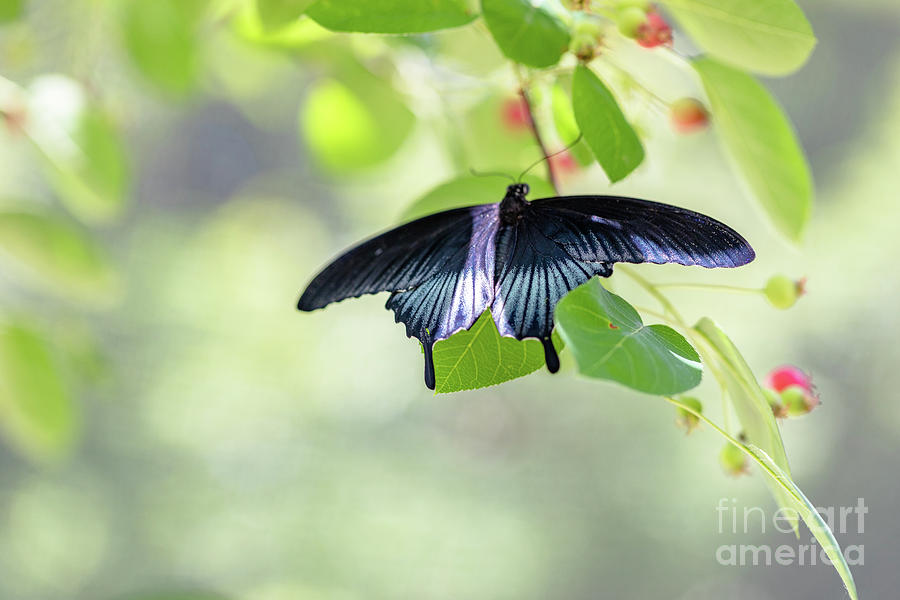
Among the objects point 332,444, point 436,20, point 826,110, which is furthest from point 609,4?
point 826,110

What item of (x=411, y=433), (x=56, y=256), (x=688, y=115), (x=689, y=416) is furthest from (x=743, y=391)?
(x=411, y=433)

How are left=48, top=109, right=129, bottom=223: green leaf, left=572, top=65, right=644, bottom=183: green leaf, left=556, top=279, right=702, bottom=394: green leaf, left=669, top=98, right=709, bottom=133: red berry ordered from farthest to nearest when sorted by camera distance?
left=48, top=109, right=129, bottom=223: green leaf < left=669, top=98, right=709, bottom=133: red berry < left=572, top=65, right=644, bottom=183: green leaf < left=556, top=279, right=702, bottom=394: green leaf

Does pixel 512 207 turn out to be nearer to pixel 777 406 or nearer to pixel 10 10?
pixel 777 406

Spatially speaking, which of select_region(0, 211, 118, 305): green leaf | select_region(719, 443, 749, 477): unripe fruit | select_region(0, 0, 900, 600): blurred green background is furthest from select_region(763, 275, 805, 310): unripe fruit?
select_region(0, 0, 900, 600): blurred green background

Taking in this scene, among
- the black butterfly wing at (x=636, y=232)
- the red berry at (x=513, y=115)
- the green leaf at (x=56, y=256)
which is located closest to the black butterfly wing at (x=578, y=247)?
the black butterfly wing at (x=636, y=232)

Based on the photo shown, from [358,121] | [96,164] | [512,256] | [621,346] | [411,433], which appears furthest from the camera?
[411,433]

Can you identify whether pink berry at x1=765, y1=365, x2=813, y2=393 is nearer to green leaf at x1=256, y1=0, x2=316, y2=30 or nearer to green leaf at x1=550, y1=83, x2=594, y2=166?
green leaf at x1=550, y1=83, x2=594, y2=166

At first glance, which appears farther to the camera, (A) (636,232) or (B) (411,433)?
(B) (411,433)
